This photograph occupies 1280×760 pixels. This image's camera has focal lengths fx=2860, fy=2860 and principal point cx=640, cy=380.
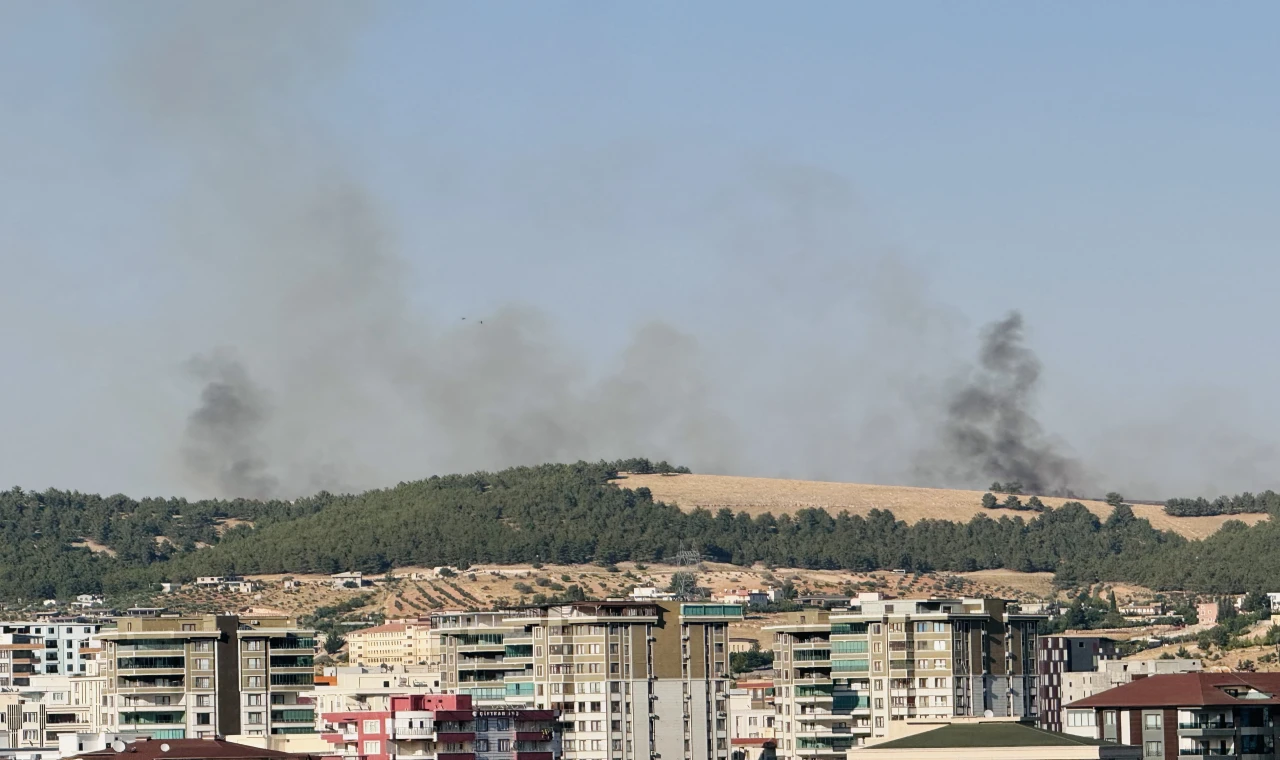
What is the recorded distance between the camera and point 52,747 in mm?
171875

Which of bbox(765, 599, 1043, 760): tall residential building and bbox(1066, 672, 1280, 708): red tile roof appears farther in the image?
bbox(765, 599, 1043, 760): tall residential building

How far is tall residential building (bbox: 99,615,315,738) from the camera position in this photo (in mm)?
174625

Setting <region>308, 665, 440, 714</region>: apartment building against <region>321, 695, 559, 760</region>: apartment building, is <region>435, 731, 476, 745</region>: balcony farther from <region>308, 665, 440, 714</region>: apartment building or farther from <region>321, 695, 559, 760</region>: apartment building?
<region>308, 665, 440, 714</region>: apartment building

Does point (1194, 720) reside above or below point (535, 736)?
above

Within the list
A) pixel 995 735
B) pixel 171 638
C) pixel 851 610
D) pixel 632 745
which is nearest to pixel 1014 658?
pixel 851 610

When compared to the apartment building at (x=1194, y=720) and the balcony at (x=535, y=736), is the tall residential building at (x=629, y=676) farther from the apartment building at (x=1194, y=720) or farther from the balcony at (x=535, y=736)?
the apartment building at (x=1194, y=720)

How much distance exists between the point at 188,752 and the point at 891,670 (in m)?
51.3

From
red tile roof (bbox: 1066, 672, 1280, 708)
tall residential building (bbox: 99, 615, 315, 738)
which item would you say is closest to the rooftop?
red tile roof (bbox: 1066, 672, 1280, 708)

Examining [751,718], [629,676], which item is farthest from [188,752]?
[751,718]

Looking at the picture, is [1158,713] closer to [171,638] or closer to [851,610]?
[851,610]

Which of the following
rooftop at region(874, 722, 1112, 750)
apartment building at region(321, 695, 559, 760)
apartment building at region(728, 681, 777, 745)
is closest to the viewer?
rooftop at region(874, 722, 1112, 750)

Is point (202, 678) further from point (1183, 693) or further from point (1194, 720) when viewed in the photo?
point (1194, 720)

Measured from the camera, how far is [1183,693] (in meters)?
145

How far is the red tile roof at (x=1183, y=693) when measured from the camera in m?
144
